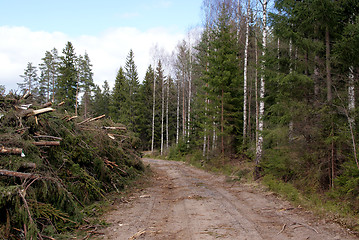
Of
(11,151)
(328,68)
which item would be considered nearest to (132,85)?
(328,68)

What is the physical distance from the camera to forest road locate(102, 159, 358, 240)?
213 inches

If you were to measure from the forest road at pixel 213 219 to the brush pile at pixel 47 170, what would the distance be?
116cm

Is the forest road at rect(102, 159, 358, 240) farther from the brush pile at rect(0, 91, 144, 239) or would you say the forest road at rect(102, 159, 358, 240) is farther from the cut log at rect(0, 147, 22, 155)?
the cut log at rect(0, 147, 22, 155)

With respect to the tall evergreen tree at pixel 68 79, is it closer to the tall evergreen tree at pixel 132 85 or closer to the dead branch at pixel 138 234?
the tall evergreen tree at pixel 132 85

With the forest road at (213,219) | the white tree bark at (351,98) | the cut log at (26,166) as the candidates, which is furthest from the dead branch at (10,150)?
the white tree bark at (351,98)

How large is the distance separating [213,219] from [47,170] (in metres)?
4.43

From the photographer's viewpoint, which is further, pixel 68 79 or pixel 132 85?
pixel 132 85

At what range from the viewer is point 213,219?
6.42 m

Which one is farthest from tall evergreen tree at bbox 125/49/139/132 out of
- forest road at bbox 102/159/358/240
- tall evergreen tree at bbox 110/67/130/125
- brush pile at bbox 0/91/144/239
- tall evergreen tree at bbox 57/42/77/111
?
forest road at bbox 102/159/358/240

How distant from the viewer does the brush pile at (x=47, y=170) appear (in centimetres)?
470

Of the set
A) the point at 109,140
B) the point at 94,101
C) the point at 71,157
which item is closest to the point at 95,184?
the point at 71,157

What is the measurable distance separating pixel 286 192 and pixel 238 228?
4.01 meters

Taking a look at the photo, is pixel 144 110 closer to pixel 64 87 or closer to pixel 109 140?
pixel 64 87

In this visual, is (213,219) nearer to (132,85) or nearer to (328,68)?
(328,68)
